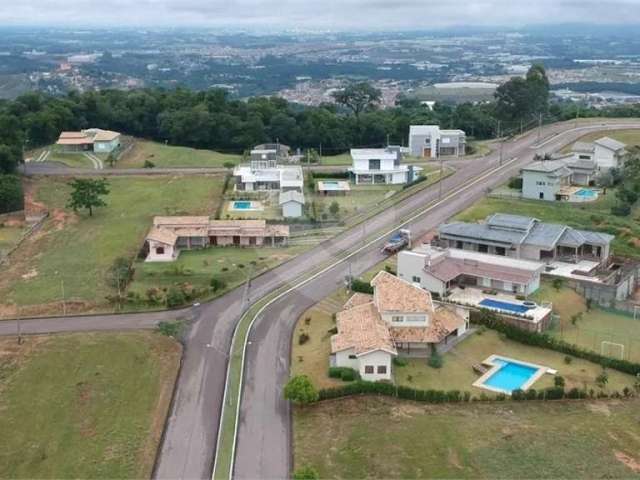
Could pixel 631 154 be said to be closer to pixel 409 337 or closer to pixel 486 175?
pixel 486 175

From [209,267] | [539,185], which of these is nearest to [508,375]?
[209,267]

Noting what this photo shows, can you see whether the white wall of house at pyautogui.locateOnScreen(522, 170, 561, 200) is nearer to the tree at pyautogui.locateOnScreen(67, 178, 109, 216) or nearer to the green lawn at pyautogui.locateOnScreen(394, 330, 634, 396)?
the green lawn at pyautogui.locateOnScreen(394, 330, 634, 396)

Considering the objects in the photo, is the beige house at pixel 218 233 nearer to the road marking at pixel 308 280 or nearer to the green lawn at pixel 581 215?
the road marking at pixel 308 280

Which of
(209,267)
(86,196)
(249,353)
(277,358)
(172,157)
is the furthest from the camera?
(172,157)

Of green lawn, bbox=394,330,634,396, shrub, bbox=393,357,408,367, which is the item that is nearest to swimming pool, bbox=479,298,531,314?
green lawn, bbox=394,330,634,396

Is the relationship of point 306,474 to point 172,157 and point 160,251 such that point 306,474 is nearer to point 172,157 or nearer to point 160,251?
point 160,251

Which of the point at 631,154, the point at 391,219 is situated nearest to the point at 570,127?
the point at 631,154
